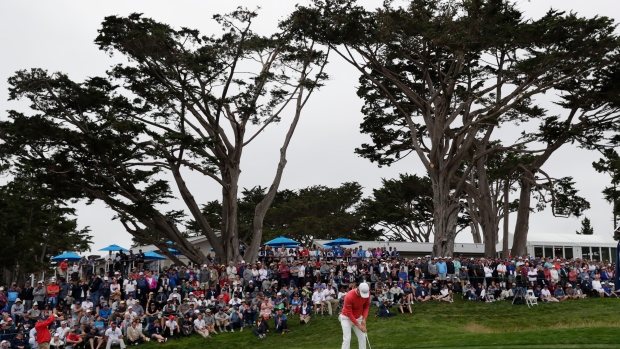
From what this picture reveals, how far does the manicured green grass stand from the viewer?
2003 centimetres

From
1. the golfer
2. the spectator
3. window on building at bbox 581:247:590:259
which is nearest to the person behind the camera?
the golfer

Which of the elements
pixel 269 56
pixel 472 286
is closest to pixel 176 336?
pixel 472 286

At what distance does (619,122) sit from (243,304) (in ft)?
85.6

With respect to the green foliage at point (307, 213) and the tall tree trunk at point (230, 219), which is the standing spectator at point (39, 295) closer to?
the tall tree trunk at point (230, 219)

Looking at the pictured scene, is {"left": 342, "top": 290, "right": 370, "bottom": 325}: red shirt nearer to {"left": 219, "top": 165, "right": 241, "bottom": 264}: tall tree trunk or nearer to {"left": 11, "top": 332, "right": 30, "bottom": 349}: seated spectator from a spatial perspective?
{"left": 11, "top": 332, "right": 30, "bottom": 349}: seated spectator

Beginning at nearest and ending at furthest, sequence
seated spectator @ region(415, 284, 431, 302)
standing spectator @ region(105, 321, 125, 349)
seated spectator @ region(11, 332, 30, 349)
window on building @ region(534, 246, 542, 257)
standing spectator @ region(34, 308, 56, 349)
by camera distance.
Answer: standing spectator @ region(34, 308, 56, 349)
seated spectator @ region(11, 332, 30, 349)
standing spectator @ region(105, 321, 125, 349)
seated spectator @ region(415, 284, 431, 302)
window on building @ region(534, 246, 542, 257)

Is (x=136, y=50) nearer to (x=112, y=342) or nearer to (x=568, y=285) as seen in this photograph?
(x=112, y=342)

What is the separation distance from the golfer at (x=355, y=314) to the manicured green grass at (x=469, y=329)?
6.19 m

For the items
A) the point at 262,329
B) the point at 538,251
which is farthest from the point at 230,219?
the point at 538,251

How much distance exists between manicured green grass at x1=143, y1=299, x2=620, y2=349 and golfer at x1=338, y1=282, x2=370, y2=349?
6192mm

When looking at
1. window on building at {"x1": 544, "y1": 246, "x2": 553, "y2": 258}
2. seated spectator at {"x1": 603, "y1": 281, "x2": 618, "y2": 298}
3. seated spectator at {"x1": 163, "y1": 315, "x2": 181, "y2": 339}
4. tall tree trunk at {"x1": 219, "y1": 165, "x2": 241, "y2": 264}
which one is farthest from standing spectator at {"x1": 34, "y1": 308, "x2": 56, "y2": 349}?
window on building at {"x1": 544, "y1": 246, "x2": 553, "y2": 258}

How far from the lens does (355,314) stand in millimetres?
14188

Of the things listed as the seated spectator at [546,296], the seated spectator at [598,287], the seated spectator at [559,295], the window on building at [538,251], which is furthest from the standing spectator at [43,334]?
the window on building at [538,251]

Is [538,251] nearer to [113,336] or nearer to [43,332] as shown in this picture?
[113,336]
